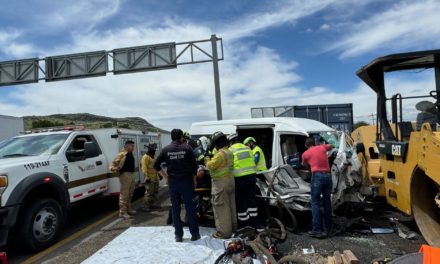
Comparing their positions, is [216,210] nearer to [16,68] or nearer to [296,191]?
[296,191]

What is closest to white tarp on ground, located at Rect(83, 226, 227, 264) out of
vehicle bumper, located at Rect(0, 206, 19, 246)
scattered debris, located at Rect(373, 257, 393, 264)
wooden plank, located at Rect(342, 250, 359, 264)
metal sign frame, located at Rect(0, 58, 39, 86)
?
vehicle bumper, located at Rect(0, 206, 19, 246)

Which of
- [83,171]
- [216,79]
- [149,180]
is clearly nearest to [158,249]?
[83,171]

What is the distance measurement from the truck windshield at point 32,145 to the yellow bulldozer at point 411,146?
589cm

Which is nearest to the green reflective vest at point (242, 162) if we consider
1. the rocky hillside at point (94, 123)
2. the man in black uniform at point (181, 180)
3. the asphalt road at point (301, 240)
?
the man in black uniform at point (181, 180)

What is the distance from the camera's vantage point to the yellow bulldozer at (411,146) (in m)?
4.67

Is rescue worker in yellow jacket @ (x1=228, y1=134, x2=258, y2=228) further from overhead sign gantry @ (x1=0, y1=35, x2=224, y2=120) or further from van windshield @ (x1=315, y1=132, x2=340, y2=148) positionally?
overhead sign gantry @ (x1=0, y1=35, x2=224, y2=120)

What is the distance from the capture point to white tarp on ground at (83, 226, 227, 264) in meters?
5.34

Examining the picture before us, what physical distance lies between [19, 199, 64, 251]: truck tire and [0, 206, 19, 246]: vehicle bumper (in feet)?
0.98

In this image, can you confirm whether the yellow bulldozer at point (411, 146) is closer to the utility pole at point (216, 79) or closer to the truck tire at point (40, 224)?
the truck tire at point (40, 224)

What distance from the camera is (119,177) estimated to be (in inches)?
328

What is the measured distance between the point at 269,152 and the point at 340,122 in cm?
769

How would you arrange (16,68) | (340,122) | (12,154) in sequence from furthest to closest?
(16,68) → (340,122) → (12,154)

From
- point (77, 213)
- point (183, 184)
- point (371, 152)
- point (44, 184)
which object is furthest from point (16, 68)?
point (371, 152)

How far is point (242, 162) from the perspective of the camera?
650 cm
